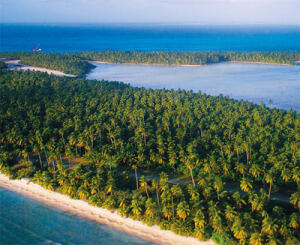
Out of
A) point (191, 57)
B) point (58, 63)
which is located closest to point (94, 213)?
point (58, 63)

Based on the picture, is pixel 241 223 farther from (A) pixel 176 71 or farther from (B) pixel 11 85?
(A) pixel 176 71

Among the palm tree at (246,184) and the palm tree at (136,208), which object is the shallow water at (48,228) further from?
the palm tree at (246,184)

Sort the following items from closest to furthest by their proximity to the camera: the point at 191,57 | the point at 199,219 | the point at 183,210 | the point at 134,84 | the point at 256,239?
the point at 256,239, the point at 199,219, the point at 183,210, the point at 134,84, the point at 191,57

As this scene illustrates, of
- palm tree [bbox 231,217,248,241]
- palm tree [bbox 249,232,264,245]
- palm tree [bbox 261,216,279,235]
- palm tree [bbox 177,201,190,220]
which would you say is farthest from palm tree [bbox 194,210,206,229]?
palm tree [bbox 261,216,279,235]

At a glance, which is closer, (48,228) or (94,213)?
(48,228)

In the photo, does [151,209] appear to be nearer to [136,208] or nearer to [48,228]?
[136,208]

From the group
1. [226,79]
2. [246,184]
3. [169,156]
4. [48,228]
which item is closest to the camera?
[48,228]
